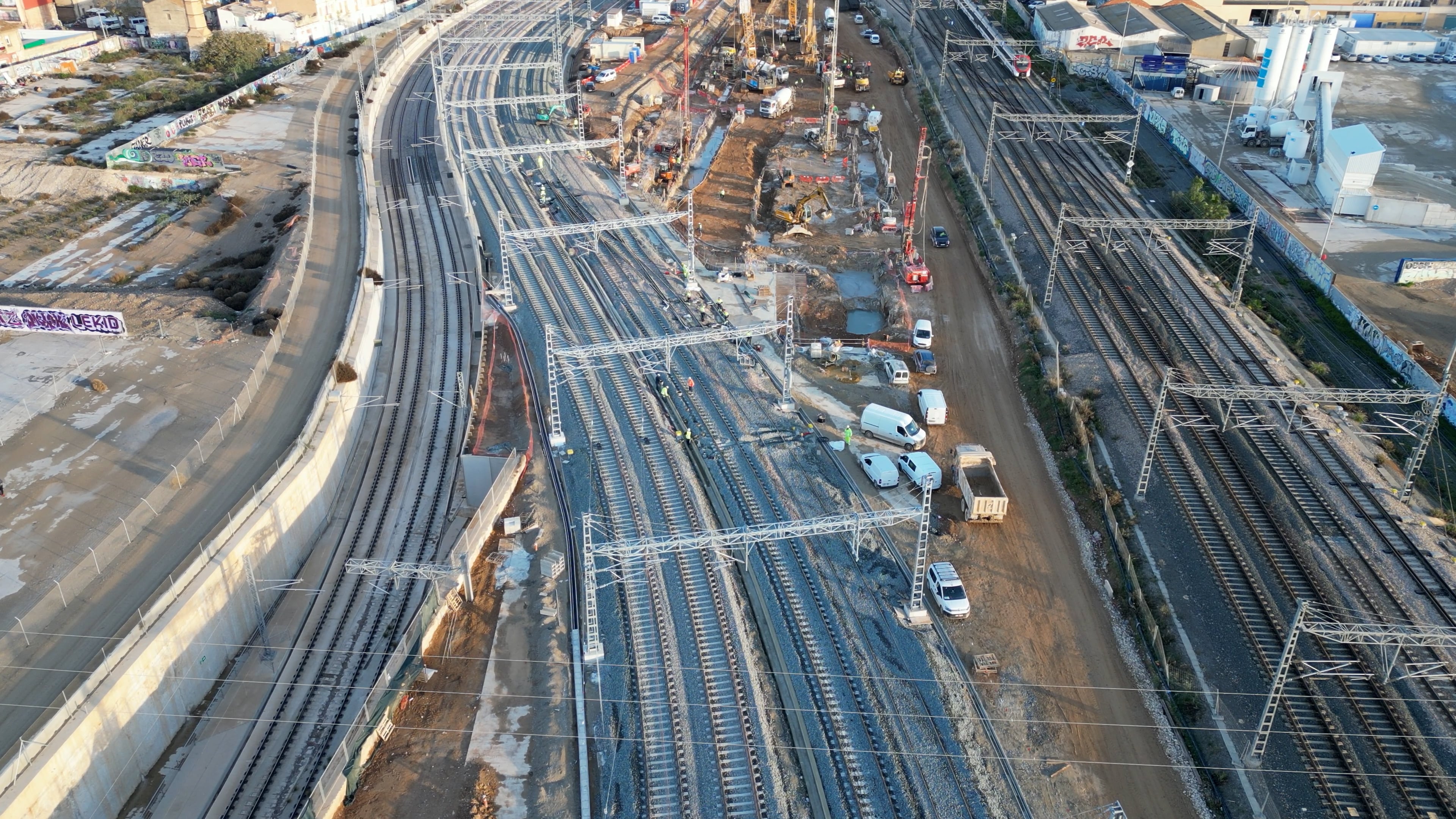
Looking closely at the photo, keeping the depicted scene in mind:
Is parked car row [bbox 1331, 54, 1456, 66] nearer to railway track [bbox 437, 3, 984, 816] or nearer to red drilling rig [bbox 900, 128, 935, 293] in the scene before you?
red drilling rig [bbox 900, 128, 935, 293]

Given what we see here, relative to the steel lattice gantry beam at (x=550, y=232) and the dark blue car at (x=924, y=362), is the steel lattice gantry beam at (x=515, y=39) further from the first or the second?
the dark blue car at (x=924, y=362)

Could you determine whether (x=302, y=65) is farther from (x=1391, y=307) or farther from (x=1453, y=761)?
(x=1453, y=761)

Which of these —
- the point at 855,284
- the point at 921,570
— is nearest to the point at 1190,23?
the point at 855,284

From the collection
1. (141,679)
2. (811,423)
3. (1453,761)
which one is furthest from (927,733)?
(141,679)

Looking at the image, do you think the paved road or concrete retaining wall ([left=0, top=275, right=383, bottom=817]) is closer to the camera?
concrete retaining wall ([left=0, top=275, right=383, bottom=817])

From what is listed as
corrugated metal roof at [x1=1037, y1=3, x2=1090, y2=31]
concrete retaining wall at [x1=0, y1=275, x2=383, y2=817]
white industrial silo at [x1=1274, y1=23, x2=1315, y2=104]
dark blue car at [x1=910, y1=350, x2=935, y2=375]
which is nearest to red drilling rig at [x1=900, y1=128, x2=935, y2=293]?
dark blue car at [x1=910, y1=350, x2=935, y2=375]

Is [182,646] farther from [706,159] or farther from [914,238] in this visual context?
[706,159]
